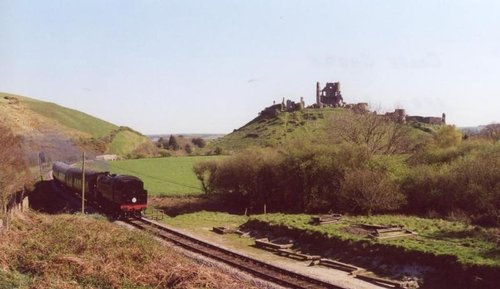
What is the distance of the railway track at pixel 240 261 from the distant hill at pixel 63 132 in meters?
54.5

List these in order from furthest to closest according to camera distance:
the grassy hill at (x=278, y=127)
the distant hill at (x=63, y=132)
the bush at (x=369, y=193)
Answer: the grassy hill at (x=278, y=127) → the distant hill at (x=63, y=132) → the bush at (x=369, y=193)

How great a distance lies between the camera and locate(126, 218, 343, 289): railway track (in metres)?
19.7

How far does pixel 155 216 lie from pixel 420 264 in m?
24.3

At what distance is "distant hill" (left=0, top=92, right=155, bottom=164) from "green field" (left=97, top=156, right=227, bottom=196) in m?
14.1

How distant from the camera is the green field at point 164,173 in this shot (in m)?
59.3

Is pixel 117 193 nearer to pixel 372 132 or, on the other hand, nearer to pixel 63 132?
pixel 372 132

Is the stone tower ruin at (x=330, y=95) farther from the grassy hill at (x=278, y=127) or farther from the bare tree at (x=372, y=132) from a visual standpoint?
the bare tree at (x=372, y=132)

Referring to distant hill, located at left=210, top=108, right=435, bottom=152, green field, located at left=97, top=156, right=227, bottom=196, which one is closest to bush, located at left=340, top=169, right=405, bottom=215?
green field, located at left=97, top=156, right=227, bottom=196

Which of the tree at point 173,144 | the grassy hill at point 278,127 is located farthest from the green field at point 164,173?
the tree at point 173,144

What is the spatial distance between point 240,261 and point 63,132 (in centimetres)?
8968

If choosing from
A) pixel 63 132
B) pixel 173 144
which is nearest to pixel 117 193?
pixel 63 132

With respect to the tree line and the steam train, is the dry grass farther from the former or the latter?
the tree line

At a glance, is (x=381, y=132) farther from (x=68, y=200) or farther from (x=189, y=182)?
(x=68, y=200)

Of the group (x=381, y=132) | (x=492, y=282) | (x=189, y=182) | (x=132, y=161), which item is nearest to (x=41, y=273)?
(x=492, y=282)
